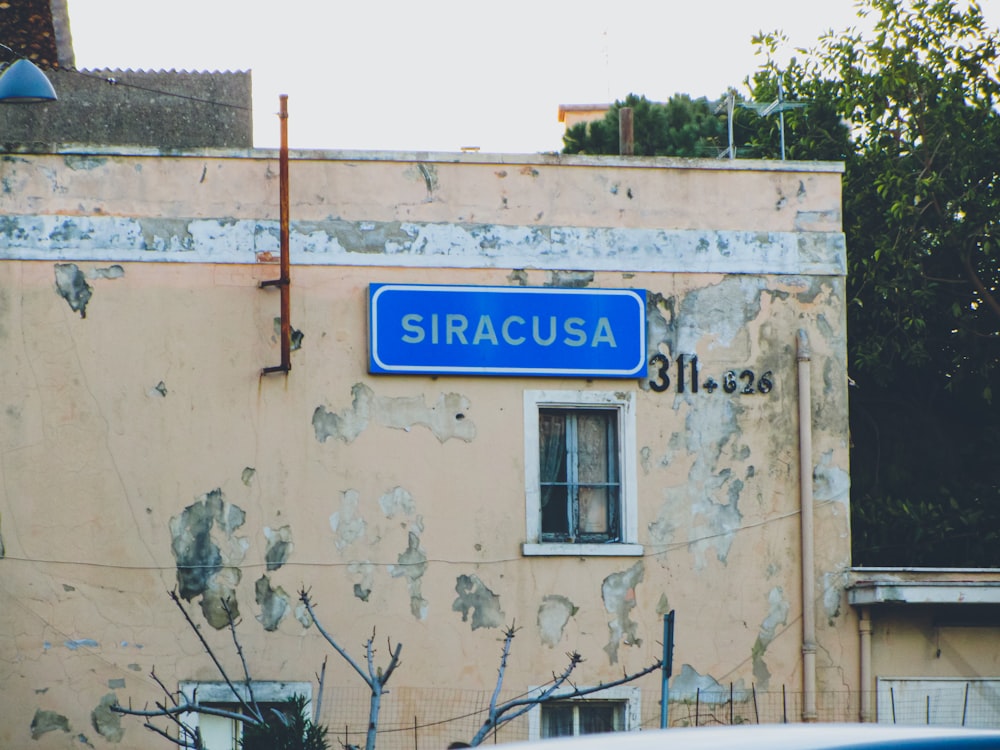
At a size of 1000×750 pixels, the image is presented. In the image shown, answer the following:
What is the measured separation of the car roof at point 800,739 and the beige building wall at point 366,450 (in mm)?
8678

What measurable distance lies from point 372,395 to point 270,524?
139 cm

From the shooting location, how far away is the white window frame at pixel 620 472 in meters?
13.3

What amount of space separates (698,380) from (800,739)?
955 cm

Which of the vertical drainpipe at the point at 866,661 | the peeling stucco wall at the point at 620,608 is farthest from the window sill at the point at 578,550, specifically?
the vertical drainpipe at the point at 866,661

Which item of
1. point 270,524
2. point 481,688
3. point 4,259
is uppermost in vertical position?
point 4,259

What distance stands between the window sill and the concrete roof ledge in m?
2.00

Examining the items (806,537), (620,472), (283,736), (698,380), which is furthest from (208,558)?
(806,537)

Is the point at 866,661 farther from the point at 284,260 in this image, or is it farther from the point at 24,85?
the point at 24,85

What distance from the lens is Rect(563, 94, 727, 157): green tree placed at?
27.2m

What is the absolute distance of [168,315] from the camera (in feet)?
43.0

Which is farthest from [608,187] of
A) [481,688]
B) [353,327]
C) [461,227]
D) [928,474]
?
[928,474]

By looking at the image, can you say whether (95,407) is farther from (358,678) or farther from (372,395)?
(358,678)

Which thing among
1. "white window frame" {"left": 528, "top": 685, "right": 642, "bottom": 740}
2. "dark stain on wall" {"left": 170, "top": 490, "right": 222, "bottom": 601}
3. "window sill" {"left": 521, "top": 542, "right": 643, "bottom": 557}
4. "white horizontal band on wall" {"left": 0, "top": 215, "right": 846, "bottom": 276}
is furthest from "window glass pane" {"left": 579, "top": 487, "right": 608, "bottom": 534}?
"dark stain on wall" {"left": 170, "top": 490, "right": 222, "bottom": 601}

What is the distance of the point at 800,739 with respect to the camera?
429 centimetres
